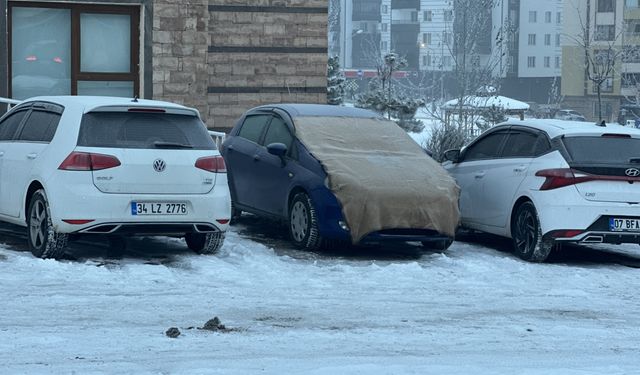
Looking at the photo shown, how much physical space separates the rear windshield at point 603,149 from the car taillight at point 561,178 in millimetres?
202

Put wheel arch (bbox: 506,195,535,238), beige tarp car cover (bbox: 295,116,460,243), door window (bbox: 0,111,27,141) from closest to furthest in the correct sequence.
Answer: beige tarp car cover (bbox: 295,116,460,243)
door window (bbox: 0,111,27,141)
wheel arch (bbox: 506,195,535,238)

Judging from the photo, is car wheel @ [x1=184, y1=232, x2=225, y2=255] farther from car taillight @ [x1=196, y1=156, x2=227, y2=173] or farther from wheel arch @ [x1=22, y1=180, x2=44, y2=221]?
wheel arch @ [x1=22, y1=180, x2=44, y2=221]

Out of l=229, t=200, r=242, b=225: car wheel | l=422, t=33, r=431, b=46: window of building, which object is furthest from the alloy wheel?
l=422, t=33, r=431, b=46: window of building

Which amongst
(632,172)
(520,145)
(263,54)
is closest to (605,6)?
(263,54)

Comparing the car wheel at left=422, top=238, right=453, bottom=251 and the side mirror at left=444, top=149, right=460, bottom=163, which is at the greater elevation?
the side mirror at left=444, top=149, right=460, bottom=163

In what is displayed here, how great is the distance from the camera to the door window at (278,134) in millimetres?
14125

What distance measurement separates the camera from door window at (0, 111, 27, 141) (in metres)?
12.9

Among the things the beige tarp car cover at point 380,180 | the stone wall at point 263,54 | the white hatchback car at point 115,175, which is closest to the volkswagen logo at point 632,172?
the beige tarp car cover at point 380,180

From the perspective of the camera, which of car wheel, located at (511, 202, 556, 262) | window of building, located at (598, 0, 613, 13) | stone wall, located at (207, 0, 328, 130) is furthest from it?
window of building, located at (598, 0, 613, 13)

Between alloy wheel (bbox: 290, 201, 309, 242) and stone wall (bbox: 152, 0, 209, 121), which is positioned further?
stone wall (bbox: 152, 0, 209, 121)

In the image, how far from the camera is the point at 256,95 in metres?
20.8

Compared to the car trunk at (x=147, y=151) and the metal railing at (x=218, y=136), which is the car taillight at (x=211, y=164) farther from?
the metal railing at (x=218, y=136)

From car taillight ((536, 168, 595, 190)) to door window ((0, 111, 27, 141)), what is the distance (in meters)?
5.38

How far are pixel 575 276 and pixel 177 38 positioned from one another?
9029 mm
